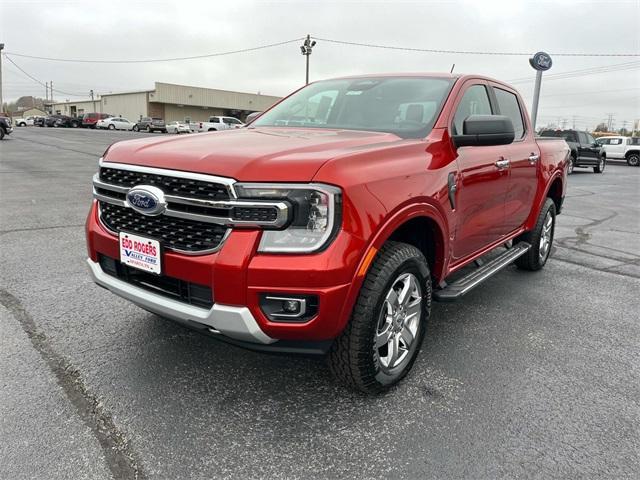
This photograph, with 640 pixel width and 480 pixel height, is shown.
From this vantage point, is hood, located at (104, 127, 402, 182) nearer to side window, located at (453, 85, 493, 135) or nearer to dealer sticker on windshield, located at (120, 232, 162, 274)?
dealer sticker on windshield, located at (120, 232, 162, 274)

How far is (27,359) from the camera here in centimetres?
305

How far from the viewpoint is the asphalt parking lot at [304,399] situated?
2258mm

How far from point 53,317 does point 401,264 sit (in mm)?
2605

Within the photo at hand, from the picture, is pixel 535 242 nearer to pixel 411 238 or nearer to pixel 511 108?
pixel 511 108

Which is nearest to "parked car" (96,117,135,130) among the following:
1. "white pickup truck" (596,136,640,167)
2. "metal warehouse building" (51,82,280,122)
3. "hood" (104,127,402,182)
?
"metal warehouse building" (51,82,280,122)

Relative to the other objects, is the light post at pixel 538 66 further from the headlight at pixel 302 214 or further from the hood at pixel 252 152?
the headlight at pixel 302 214

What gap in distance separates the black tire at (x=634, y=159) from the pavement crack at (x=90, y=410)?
33276 mm

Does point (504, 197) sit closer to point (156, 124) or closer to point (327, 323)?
point (327, 323)

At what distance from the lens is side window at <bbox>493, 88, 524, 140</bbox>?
4.52 m

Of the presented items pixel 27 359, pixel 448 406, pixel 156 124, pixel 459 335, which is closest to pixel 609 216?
pixel 459 335

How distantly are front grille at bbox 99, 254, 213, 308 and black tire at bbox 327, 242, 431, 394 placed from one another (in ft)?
2.29

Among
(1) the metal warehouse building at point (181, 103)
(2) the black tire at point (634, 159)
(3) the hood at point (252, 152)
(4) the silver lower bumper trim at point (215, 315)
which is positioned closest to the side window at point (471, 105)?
(3) the hood at point (252, 152)

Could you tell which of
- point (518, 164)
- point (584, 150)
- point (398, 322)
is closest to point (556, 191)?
point (518, 164)

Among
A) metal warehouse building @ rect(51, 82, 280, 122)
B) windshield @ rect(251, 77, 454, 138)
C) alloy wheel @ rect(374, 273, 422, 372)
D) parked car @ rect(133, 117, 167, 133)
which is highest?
metal warehouse building @ rect(51, 82, 280, 122)
